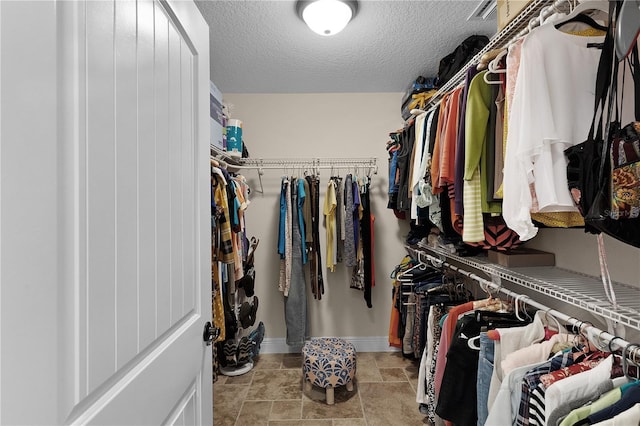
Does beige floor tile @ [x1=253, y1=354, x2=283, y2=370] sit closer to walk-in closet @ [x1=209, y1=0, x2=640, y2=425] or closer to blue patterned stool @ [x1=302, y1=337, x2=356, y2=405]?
walk-in closet @ [x1=209, y1=0, x2=640, y2=425]

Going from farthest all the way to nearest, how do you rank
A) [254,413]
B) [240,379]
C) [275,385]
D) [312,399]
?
[240,379] → [275,385] → [312,399] → [254,413]

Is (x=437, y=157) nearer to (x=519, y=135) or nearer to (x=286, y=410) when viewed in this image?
(x=519, y=135)

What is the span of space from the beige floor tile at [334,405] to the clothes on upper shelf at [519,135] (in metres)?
1.44

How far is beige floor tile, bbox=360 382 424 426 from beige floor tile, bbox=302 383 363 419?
62 mm

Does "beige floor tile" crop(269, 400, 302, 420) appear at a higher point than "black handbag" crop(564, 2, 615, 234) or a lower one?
lower

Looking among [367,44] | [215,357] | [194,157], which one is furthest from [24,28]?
[215,357]

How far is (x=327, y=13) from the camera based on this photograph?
5.86ft

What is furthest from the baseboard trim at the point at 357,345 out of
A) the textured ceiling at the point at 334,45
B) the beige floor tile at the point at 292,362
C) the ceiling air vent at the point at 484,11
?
the ceiling air vent at the point at 484,11

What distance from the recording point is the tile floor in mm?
2023

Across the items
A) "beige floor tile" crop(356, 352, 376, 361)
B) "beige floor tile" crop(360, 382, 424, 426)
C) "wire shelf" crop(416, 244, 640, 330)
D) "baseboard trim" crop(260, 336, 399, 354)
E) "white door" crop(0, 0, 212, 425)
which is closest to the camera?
"white door" crop(0, 0, 212, 425)

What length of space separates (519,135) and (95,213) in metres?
1.09

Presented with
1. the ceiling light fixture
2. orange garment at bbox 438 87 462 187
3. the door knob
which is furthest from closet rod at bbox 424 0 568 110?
the door knob

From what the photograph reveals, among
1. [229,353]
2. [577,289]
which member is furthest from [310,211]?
[577,289]

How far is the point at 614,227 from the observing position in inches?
28.0
